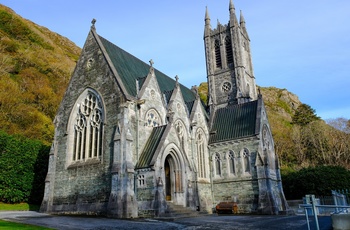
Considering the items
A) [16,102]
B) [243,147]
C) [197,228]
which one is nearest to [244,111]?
[243,147]

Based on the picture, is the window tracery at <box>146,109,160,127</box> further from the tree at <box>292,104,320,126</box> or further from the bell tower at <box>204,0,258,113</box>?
the tree at <box>292,104,320,126</box>

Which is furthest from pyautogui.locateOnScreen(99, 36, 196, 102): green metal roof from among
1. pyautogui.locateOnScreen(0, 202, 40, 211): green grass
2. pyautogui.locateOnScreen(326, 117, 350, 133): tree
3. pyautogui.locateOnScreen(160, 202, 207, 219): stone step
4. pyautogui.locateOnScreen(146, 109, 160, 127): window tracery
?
pyautogui.locateOnScreen(326, 117, 350, 133): tree

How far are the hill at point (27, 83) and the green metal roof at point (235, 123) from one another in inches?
824

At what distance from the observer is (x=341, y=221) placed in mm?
8406

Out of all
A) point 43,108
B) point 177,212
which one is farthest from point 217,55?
point 177,212

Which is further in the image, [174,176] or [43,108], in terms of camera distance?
[43,108]

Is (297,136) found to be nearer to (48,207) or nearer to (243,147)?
(243,147)

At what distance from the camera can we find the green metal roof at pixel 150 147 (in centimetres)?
1937

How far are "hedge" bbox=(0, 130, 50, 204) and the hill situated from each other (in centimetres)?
991

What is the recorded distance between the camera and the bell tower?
39188 millimetres

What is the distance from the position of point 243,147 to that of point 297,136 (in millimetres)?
34147

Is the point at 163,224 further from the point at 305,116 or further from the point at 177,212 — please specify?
the point at 305,116

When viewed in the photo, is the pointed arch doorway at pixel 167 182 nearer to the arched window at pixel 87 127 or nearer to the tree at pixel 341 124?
the arched window at pixel 87 127

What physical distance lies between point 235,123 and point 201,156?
4.89 meters
